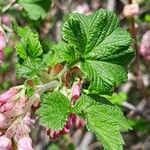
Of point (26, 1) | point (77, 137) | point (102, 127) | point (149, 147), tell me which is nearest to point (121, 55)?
point (102, 127)

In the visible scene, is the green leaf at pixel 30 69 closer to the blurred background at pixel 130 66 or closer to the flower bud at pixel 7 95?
the flower bud at pixel 7 95

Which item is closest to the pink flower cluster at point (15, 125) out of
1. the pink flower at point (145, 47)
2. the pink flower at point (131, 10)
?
the pink flower at point (131, 10)

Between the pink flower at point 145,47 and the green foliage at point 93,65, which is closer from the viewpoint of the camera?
the green foliage at point 93,65

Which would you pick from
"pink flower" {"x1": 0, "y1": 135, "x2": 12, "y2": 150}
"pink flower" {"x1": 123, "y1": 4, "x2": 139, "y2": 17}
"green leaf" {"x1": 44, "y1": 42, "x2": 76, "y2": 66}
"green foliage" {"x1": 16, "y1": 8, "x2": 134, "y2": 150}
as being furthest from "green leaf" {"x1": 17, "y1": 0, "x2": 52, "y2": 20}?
"pink flower" {"x1": 0, "y1": 135, "x2": 12, "y2": 150}

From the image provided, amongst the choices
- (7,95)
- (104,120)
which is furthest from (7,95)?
(104,120)

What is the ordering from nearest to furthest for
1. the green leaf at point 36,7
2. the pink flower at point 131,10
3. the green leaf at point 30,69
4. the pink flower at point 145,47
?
1. the green leaf at point 30,69
2. the green leaf at point 36,7
3. the pink flower at point 131,10
4. the pink flower at point 145,47

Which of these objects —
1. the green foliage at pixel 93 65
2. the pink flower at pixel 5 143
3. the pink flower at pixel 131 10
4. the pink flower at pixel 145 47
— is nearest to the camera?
the pink flower at pixel 5 143

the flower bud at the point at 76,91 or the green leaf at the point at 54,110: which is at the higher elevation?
the green leaf at the point at 54,110

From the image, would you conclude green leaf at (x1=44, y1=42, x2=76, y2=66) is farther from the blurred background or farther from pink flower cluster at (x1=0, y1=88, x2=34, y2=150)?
the blurred background

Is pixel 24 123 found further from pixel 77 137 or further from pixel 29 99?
pixel 77 137
